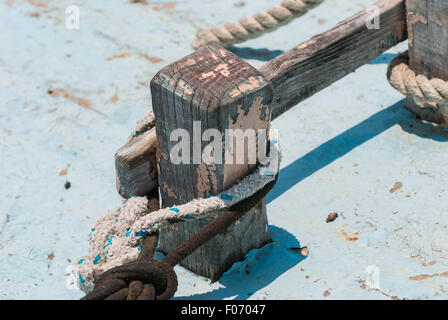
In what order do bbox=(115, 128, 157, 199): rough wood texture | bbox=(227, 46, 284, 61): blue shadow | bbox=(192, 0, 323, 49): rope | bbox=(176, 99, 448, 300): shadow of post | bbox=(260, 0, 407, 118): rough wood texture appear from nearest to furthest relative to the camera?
bbox=(115, 128, 157, 199): rough wood texture, bbox=(176, 99, 448, 300): shadow of post, bbox=(260, 0, 407, 118): rough wood texture, bbox=(192, 0, 323, 49): rope, bbox=(227, 46, 284, 61): blue shadow

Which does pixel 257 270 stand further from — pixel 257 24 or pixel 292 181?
pixel 257 24

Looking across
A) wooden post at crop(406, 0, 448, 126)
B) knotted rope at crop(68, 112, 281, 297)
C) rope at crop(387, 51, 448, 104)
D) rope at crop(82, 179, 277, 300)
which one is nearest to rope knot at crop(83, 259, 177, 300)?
rope at crop(82, 179, 277, 300)

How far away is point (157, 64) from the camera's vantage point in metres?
3.44

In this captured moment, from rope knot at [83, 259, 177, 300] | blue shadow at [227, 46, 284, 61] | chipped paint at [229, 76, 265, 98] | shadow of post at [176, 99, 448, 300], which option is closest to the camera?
rope knot at [83, 259, 177, 300]

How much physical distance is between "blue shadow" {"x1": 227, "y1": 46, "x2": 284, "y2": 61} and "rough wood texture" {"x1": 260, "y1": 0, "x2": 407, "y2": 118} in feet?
3.04

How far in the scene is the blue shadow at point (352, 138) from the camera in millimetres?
2576

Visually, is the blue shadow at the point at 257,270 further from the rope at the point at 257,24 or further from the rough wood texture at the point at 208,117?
the rope at the point at 257,24

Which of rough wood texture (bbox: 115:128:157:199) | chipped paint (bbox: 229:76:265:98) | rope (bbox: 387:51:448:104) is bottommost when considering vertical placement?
rope (bbox: 387:51:448:104)

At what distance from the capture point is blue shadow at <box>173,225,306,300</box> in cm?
202

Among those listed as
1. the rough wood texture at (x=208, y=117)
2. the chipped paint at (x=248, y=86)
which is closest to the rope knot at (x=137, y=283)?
the rough wood texture at (x=208, y=117)

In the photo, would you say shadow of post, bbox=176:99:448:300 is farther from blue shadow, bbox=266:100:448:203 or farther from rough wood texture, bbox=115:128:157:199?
rough wood texture, bbox=115:128:157:199

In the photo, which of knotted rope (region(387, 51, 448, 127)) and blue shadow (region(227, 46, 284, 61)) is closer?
knotted rope (region(387, 51, 448, 127))

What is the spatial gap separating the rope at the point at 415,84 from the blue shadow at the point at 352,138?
0.12m
